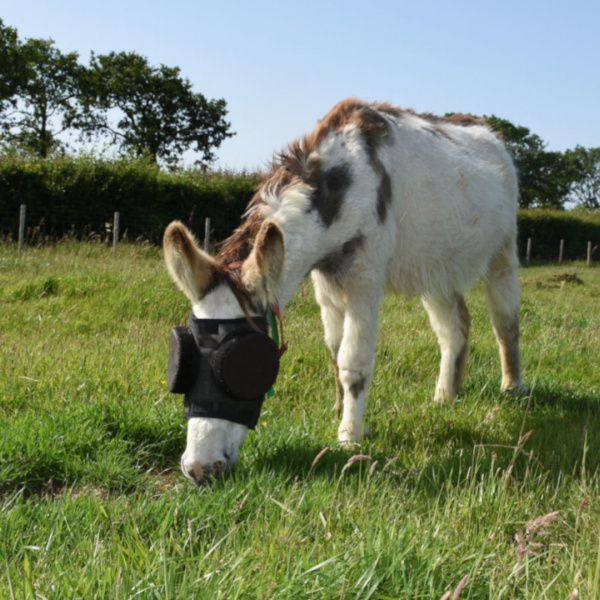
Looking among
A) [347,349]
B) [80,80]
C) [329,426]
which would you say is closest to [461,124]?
[347,349]

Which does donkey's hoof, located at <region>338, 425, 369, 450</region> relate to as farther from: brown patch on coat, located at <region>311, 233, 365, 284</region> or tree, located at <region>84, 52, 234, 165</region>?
tree, located at <region>84, 52, 234, 165</region>

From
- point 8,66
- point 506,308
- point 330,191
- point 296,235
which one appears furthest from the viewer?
point 8,66

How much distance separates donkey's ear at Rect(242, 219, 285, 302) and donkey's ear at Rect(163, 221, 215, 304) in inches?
7.5

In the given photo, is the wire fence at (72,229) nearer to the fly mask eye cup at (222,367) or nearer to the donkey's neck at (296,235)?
the donkey's neck at (296,235)

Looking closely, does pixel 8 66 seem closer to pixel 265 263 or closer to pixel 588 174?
pixel 265 263

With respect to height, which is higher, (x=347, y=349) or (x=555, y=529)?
(x=347, y=349)

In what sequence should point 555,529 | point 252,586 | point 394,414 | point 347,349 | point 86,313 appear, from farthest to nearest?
point 86,313
point 394,414
point 347,349
point 555,529
point 252,586

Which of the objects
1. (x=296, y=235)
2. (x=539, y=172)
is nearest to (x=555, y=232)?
(x=296, y=235)

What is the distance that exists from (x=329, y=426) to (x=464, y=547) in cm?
171

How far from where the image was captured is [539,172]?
226 ft

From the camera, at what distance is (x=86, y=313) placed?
7.15 m

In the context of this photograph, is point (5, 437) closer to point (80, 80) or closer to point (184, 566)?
point (184, 566)

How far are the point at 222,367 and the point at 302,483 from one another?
0.67 m

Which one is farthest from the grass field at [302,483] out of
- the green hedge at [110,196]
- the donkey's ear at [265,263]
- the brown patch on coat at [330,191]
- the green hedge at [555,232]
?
the green hedge at [555,232]
